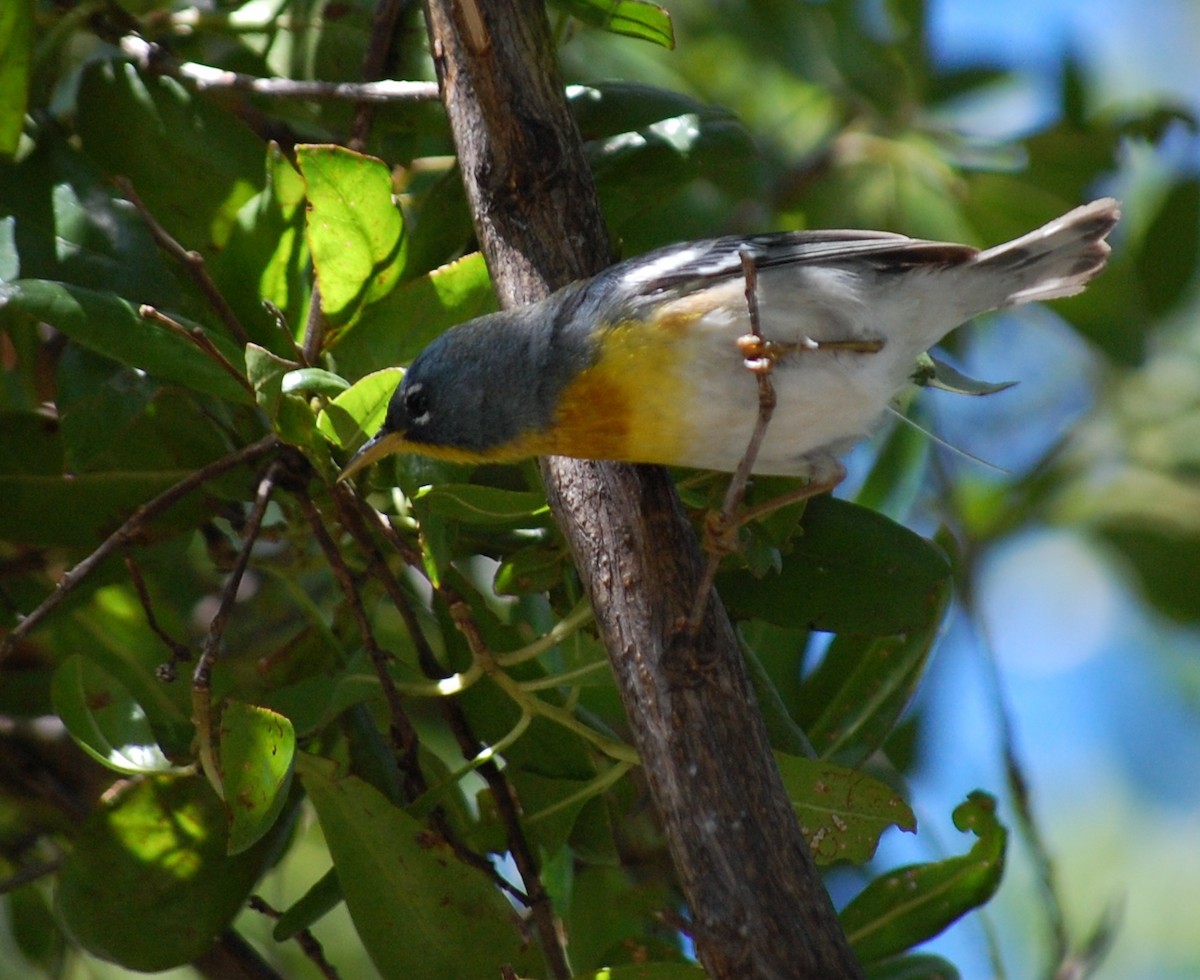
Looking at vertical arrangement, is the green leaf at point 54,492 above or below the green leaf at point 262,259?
below

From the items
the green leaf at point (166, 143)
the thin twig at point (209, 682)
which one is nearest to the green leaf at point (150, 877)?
the thin twig at point (209, 682)

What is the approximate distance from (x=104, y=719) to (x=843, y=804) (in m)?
1.16

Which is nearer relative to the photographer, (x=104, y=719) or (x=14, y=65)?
(x=104, y=719)

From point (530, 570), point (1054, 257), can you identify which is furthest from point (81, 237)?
point (1054, 257)

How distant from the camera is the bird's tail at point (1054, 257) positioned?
255 cm

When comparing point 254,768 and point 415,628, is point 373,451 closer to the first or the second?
point 415,628

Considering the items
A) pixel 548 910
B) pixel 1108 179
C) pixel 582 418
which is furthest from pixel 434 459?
pixel 1108 179

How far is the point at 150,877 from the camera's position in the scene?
82.0 inches

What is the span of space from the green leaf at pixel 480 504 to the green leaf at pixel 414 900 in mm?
457

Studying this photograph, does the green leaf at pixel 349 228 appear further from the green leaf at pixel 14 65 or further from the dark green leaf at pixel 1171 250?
the dark green leaf at pixel 1171 250

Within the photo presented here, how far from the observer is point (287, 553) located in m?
2.69

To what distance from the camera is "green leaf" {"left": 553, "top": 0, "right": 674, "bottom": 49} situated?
90.5 inches

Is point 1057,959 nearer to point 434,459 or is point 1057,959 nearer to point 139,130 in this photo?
point 434,459

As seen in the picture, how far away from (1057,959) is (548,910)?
1084 mm
